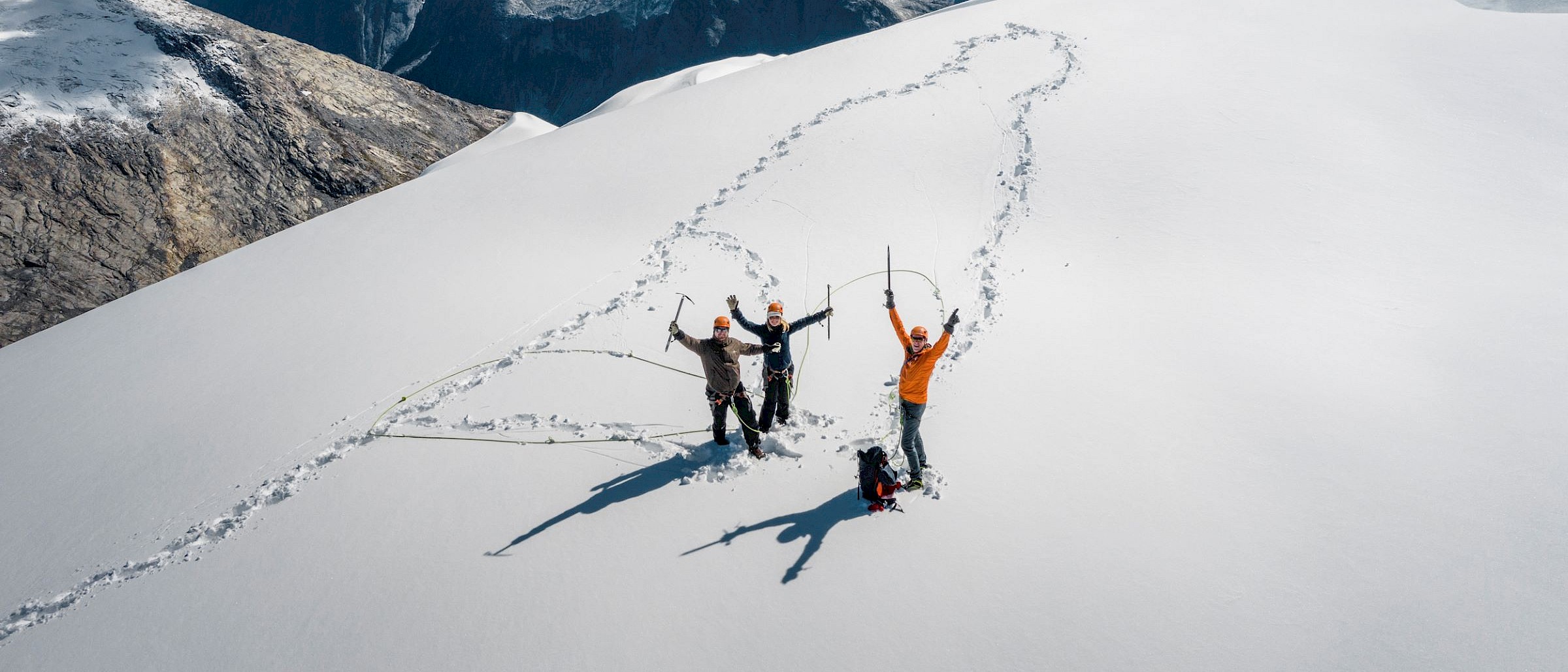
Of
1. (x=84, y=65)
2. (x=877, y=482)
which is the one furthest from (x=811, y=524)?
(x=84, y=65)

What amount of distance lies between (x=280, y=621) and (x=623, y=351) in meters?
4.00

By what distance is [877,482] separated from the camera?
5344 mm

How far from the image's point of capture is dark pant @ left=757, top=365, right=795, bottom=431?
627cm

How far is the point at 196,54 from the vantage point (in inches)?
705

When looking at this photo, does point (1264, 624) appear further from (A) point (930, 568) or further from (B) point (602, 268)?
(B) point (602, 268)

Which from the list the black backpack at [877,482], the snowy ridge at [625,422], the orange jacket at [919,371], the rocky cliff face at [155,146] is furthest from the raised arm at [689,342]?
the rocky cliff face at [155,146]

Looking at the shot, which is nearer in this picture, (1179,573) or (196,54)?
(1179,573)

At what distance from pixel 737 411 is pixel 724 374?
419 mm

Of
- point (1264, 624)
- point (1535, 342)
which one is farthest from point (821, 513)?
point (1535, 342)

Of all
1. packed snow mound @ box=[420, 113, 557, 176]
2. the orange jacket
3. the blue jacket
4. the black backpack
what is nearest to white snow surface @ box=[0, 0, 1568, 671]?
the black backpack

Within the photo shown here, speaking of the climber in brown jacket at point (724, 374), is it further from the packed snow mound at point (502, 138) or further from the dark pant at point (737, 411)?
the packed snow mound at point (502, 138)

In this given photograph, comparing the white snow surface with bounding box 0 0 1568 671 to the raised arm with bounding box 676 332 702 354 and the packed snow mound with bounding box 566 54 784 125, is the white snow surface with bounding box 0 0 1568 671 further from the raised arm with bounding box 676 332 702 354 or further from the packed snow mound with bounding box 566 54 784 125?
the packed snow mound with bounding box 566 54 784 125

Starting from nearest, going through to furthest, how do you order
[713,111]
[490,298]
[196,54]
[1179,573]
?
[1179,573], [490,298], [713,111], [196,54]

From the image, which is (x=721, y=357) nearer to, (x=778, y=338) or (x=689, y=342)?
(x=689, y=342)
